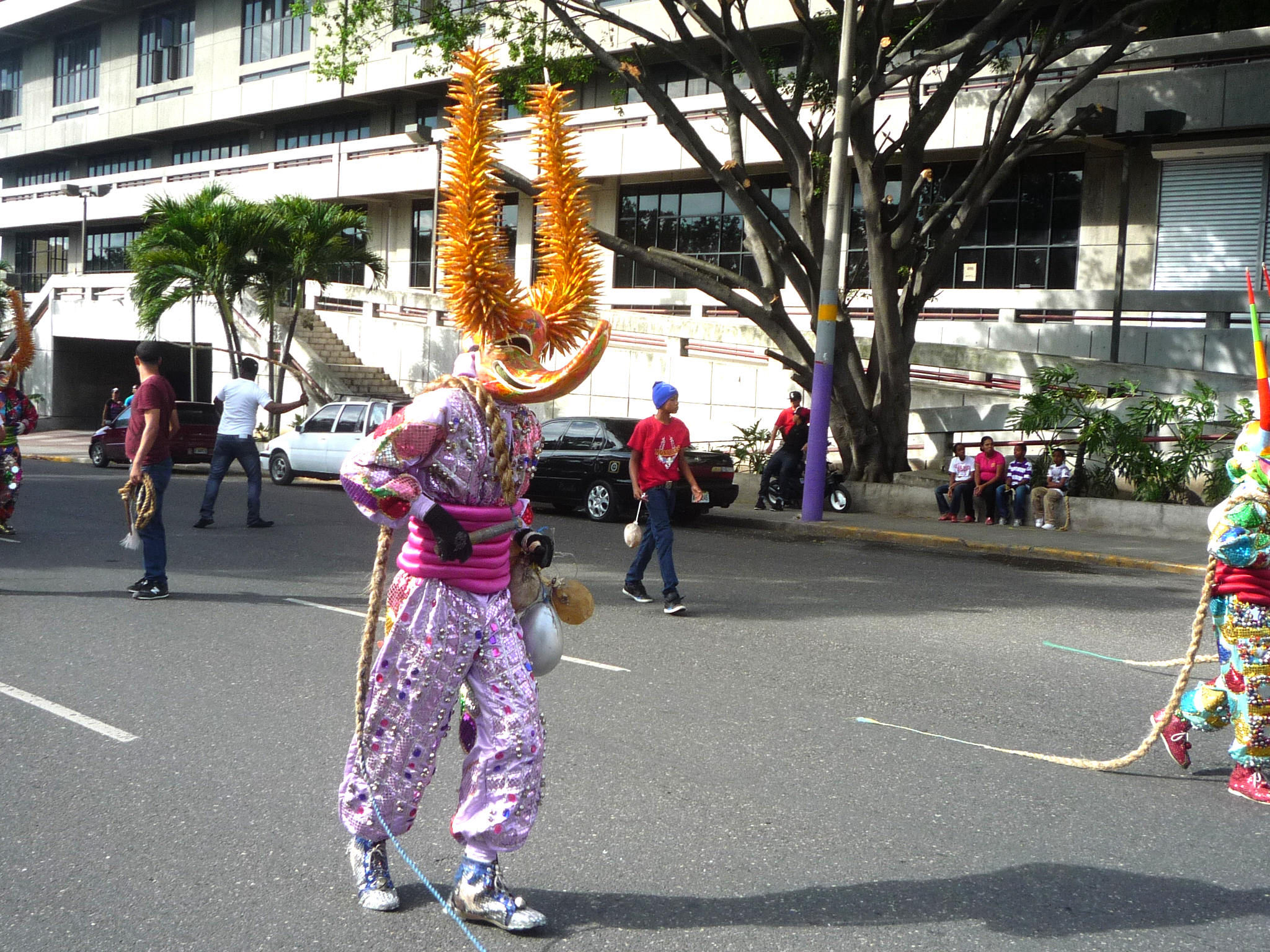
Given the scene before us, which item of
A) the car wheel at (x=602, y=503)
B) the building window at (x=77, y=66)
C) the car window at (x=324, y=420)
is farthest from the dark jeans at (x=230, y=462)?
the building window at (x=77, y=66)

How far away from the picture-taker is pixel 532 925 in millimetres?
3729

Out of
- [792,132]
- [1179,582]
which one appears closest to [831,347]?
[792,132]

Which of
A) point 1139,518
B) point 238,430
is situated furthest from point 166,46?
point 1139,518

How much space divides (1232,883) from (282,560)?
9.18m

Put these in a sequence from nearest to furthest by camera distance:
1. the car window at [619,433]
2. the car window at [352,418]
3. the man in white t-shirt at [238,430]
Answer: the man in white t-shirt at [238,430]
the car window at [619,433]
the car window at [352,418]

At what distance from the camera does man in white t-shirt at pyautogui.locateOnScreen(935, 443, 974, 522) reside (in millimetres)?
17203

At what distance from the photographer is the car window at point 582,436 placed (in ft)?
57.8

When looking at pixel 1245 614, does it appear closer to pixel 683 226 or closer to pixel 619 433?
pixel 619 433

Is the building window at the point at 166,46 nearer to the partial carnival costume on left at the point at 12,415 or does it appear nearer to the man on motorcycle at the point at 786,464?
the man on motorcycle at the point at 786,464

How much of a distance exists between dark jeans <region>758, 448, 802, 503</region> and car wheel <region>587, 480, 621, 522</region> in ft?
9.66

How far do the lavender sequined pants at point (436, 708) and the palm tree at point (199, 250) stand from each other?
24.9 meters

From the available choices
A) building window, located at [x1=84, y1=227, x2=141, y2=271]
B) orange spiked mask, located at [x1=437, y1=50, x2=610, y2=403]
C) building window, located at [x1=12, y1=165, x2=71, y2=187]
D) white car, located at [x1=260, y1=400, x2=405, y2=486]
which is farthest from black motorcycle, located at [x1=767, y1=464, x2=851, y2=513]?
building window, located at [x1=12, y1=165, x2=71, y2=187]

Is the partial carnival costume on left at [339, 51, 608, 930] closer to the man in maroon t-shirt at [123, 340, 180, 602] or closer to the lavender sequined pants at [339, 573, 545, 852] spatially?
the lavender sequined pants at [339, 573, 545, 852]

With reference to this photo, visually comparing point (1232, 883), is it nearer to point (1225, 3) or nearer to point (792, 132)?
point (792, 132)
